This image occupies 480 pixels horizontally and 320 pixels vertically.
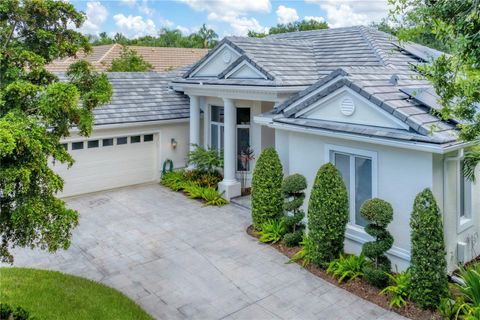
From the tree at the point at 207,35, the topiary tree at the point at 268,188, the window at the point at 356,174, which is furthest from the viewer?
the tree at the point at 207,35

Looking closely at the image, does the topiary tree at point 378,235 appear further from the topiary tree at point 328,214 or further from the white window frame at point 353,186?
the white window frame at point 353,186

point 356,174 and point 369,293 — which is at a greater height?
point 356,174

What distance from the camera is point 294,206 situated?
1093cm

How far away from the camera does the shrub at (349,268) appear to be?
9.30 meters

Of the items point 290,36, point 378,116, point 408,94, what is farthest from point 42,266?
point 290,36

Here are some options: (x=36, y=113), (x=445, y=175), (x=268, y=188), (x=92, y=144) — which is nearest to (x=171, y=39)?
(x=92, y=144)

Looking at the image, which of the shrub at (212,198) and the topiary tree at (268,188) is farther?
the shrub at (212,198)

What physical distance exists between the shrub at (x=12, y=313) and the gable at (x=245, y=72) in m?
9.60

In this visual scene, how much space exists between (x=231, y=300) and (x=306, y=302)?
60.6 inches

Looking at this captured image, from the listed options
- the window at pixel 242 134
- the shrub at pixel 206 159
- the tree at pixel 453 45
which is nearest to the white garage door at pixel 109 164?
the shrub at pixel 206 159

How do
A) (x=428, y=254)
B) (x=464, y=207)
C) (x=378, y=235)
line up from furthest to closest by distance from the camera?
(x=464, y=207) < (x=378, y=235) < (x=428, y=254)

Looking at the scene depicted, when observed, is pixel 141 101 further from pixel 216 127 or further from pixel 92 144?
pixel 216 127

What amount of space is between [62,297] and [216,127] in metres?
10.8

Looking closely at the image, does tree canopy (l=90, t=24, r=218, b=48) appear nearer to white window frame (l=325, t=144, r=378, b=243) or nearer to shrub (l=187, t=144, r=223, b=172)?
shrub (l=187, t=144, r=223, b=172)
